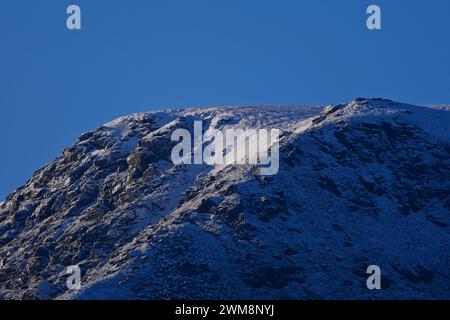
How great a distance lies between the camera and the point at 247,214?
13138 centimetres

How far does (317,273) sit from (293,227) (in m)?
6.80

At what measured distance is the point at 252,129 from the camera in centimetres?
15025

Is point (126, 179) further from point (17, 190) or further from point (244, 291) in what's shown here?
point (244, 291)

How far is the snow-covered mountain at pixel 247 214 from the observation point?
407 feet

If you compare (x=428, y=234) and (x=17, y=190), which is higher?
(x=17, y=190)

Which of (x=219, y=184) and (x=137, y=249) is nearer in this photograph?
(x=137, y=249)

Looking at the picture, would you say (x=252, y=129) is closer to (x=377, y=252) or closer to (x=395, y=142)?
(x=395, y=142)

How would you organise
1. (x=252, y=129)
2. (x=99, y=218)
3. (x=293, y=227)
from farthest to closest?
1. (x=252, y=129)
2. (x=99, y=218)
3. (x=293, y=227)

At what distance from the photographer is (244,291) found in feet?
400

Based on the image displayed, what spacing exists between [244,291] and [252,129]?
31560mm

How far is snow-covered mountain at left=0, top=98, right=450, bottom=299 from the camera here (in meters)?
124

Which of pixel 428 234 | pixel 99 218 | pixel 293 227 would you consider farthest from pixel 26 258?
pixel 428 234

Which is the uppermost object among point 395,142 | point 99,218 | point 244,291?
point 395,142

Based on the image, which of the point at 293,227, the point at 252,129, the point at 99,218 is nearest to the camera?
the point at 293,227
